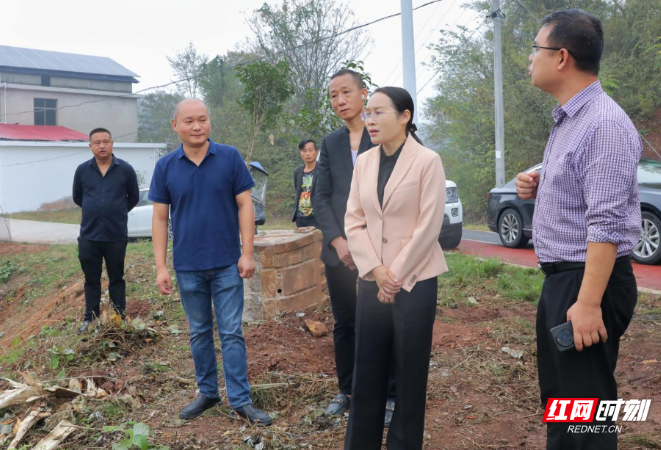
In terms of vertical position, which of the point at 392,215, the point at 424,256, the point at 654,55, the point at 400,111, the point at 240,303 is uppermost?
the point at 654,55

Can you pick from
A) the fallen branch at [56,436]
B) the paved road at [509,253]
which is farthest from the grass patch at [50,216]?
the fallen branch at [56,436]

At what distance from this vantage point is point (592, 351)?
2438mm

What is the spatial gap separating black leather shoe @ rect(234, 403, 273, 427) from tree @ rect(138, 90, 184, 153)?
126ft

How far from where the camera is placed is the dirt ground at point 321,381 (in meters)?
3.69

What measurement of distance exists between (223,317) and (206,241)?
1.62 feet

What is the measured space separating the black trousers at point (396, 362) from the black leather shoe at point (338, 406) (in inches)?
30.0

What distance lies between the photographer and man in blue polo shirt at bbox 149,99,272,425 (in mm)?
3936

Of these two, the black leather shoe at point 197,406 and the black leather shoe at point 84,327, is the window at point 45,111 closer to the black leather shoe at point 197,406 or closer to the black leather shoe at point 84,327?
the black leather shoe at point 84,327

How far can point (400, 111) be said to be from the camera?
10.6ft

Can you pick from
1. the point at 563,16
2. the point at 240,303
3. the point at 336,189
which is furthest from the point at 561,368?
the point at 240,303

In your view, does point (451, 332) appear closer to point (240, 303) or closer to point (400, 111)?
point (240, 303)

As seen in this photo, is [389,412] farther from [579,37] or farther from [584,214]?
[579,37]

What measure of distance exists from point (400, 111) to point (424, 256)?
2.46ft

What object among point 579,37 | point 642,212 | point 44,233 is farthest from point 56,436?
point 44,233
